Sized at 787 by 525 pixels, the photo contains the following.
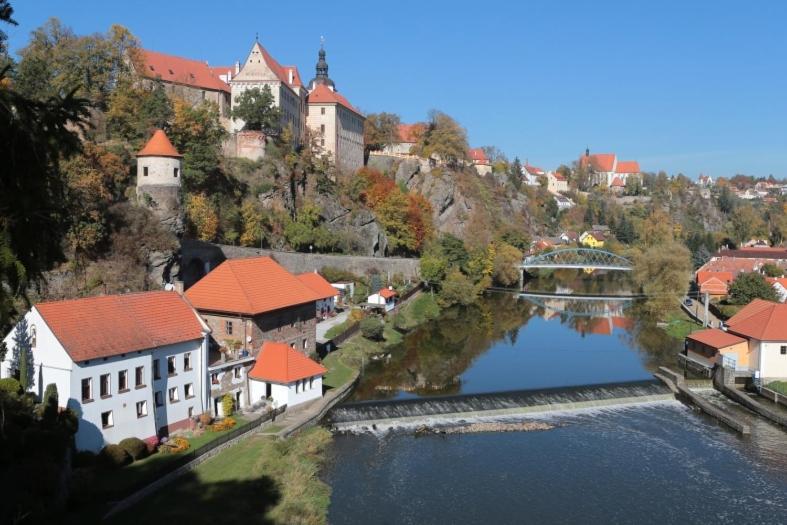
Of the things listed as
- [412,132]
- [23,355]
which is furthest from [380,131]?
[23,355]

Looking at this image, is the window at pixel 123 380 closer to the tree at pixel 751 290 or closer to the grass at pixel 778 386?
the grass at pixel 778 386

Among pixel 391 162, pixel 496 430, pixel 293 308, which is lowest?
pixel 496 430

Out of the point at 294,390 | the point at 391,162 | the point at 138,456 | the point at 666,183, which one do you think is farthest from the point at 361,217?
the point at 666,183

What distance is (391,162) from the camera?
9144cm

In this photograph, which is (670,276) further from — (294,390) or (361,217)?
(294,390)

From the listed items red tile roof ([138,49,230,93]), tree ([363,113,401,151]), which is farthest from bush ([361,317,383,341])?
tree ([363,113,401,151])

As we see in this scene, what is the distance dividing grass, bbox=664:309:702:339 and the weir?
1613cm

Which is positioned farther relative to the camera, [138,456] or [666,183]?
[666,183]

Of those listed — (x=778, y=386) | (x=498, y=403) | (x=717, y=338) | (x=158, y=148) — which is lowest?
(x=498, y=403)

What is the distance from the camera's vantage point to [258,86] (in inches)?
2581

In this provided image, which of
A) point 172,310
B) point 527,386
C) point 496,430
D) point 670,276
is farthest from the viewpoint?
point 670,276

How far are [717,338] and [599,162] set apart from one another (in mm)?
141236

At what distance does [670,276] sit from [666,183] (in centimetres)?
10517

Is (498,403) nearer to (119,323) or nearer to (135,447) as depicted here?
(135,447)
